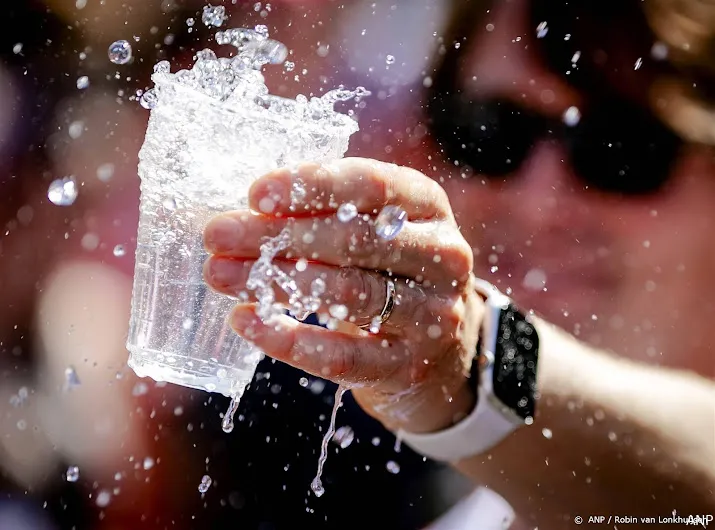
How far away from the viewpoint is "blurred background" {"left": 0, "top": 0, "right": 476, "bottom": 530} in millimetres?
1287

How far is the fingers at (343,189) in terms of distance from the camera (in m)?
0.57

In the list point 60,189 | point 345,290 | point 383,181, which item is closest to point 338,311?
point 345,290

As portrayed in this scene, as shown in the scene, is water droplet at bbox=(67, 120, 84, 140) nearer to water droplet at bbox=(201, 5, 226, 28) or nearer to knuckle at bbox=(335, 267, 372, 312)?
water droplet at bbox=(201, 5, 226, 28)

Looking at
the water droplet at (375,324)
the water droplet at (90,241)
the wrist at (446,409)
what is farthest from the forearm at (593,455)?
the water droplet at (90,241)

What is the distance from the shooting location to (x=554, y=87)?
1634mm

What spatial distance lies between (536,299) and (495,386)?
75 centimetres

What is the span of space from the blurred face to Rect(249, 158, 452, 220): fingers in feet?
2.79

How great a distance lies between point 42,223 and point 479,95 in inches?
44.2

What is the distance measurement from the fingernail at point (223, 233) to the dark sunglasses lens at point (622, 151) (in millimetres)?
1270

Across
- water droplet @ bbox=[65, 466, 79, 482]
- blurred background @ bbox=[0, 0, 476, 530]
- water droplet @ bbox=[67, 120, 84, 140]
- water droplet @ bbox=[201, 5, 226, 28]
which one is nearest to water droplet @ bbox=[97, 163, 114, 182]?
blurred background @ bbox=[0, 0, 476, 530]

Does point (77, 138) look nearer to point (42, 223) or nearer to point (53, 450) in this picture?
point (42, 223)

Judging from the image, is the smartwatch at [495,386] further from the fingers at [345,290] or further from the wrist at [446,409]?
the fingers at [345,290]

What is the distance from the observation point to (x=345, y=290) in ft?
2.02

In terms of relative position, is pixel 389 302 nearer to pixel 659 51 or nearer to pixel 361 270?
pixel 361 270
